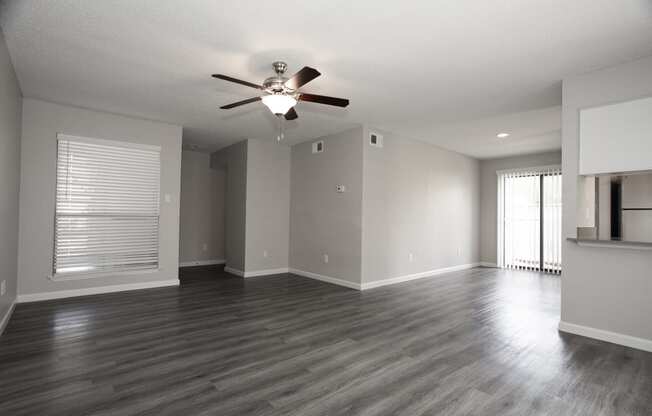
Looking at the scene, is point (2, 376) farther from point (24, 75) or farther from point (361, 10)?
point (361, 10)

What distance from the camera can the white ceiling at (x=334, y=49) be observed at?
2.40 metres

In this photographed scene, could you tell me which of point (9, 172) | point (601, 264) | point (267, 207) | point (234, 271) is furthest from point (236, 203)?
point (601, 264)

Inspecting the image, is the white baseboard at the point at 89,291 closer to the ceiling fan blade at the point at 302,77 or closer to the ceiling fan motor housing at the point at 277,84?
the ceiling fan motor housing at the point at 277,84

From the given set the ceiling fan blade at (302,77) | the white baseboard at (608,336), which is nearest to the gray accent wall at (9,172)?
the ceiling fan blade at (302,77)

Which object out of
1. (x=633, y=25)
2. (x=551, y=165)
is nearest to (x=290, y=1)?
(x=633, y=25)

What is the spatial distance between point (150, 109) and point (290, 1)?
3.22m

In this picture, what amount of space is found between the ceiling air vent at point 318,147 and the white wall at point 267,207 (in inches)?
32.4

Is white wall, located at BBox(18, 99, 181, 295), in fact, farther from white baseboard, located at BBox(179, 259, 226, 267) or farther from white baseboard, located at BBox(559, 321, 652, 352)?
white baseboard, located at BBox(559, 321, 652, 352)

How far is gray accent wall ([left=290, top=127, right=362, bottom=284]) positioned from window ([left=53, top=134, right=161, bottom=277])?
2530 millimetres

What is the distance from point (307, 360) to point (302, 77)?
2.32 m

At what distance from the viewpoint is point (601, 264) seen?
321cm

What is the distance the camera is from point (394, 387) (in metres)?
2.27

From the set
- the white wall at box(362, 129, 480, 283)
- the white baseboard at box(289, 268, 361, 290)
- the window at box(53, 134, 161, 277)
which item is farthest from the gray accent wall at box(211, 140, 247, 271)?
the white wall at box(362, 129, 480, 283)

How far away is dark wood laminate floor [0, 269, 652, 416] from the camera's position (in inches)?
81.3
